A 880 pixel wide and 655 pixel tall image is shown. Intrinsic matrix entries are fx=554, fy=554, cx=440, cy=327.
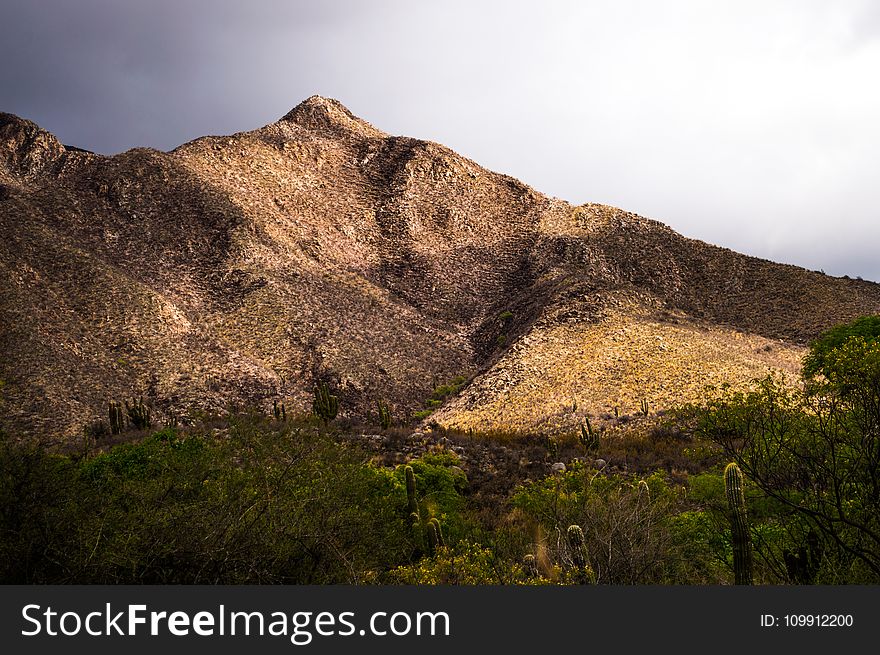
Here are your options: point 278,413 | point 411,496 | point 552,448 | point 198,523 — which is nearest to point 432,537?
point 411,496

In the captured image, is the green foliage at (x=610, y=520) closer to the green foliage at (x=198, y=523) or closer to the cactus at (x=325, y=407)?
the green foliage at (x=198, y=523)

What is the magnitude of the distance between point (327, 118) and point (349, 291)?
117 ft

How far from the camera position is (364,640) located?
652 centimetres

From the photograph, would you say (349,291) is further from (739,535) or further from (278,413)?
(739,535)

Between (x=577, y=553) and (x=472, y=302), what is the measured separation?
147 feet

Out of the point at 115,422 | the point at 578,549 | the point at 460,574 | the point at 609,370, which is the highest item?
the point at 609,370

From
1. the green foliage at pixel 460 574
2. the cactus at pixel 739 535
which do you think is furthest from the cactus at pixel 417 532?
the cactus at pixel 739 535

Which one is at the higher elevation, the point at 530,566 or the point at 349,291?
the point at 349,291

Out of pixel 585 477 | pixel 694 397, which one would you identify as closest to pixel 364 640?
pixel 585 477

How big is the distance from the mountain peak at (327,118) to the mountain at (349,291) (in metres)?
2.58

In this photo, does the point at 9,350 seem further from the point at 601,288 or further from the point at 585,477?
the point at 601,288

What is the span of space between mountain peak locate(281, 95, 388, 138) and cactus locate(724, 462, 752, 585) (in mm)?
72826

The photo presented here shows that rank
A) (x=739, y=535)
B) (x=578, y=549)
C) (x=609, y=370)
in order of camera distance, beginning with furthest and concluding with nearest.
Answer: (x=609, y=370)
(x=578, y=549)
(x=739, y=535)

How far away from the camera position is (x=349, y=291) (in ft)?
169
